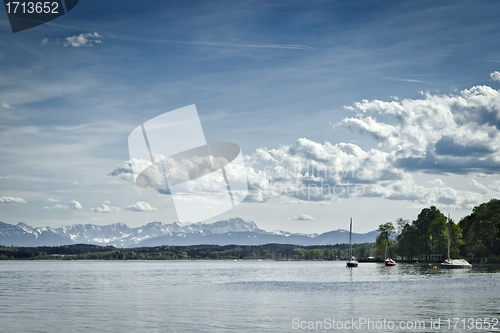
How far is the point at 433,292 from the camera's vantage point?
72.9m

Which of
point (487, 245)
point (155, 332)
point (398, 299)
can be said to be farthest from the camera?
point (487, 245)

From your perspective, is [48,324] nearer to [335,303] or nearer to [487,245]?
[335,303]

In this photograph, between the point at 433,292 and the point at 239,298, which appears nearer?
the point at 239,298

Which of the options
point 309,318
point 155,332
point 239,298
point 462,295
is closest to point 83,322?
point 155,332

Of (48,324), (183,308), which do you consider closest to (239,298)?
(183,308)

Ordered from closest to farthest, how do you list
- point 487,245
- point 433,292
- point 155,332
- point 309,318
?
point 155,332 → point 309,318 → point 433,292 → point 487,245

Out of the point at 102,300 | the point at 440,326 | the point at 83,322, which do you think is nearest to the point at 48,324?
the point at 83,322

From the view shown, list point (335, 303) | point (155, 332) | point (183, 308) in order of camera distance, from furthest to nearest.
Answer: point (335, 303), point (183, 308), point (155, 332)

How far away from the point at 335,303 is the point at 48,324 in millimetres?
30164

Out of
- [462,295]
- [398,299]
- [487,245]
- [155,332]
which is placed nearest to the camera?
[155,332]

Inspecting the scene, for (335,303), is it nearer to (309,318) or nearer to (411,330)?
(309,318)

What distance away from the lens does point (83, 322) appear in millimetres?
44438

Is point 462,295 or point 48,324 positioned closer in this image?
point 48,324

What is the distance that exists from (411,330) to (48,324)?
2893cm
